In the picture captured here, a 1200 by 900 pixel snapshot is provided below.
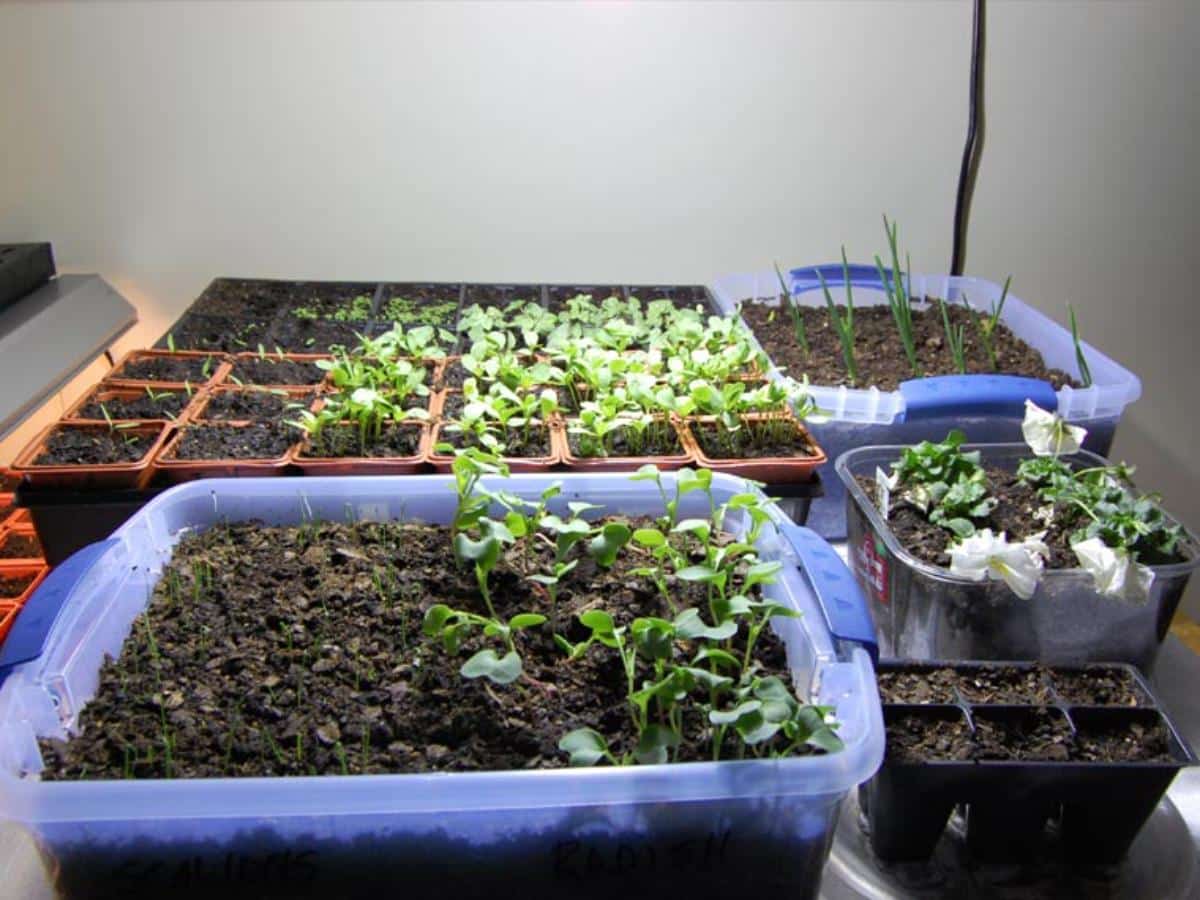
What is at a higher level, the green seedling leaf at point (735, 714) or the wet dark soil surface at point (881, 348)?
the green seedling leaf at point (735, 714)

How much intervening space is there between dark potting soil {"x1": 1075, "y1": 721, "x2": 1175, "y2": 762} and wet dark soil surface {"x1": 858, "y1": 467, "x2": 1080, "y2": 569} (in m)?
0.20

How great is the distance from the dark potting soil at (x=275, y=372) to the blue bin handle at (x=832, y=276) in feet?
2.92

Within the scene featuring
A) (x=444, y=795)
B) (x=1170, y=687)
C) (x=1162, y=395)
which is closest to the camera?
(x=444, y=795)

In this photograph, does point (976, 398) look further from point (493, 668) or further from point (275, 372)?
point (275, 372)

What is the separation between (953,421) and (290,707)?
3.10 ft

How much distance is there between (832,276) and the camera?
72.9 inches

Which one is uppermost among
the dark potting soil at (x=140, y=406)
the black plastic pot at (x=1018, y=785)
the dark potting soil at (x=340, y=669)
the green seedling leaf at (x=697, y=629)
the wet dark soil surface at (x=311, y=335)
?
the green seedling leaf at (x=697, y=629)

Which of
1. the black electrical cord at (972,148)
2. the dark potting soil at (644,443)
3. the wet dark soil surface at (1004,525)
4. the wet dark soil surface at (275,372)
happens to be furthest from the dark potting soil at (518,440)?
the black electrical cord at (972,148)

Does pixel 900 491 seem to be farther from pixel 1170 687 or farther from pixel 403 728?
pixel 403 728

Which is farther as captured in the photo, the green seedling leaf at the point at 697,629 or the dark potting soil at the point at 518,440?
the dark potting soil at the point at 518,440

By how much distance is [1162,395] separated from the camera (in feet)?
7.11

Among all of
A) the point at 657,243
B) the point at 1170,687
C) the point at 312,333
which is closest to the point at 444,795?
the point at 1170,687

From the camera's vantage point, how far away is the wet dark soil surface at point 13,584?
1.28 m

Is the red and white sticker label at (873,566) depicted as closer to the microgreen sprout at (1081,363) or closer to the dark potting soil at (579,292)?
the microgreen sprout at (1081,363)
